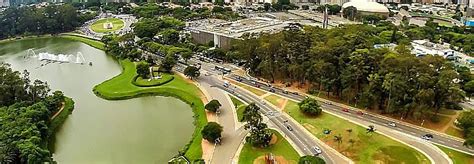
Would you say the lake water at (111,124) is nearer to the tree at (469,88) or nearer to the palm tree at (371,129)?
the palm tree at (371,129)

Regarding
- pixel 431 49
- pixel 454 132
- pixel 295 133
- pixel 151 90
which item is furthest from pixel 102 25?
pixel 454 132

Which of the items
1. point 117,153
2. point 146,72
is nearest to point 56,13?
point 146,72

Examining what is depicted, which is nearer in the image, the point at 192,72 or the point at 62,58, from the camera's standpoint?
the point at 192,72

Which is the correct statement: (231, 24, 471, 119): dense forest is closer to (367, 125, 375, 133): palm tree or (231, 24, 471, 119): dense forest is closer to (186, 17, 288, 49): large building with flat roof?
(367, 125, 375, 133): palm tree

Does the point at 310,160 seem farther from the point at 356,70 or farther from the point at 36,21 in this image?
the point at 36,21

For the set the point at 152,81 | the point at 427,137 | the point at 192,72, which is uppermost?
the point at 192,72

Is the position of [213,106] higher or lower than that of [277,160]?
higher

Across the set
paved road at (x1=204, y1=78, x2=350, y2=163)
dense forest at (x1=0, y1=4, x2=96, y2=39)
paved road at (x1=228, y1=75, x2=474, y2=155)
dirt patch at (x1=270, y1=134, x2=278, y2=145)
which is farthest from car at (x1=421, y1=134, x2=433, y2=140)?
dense forest at (x1=0, y1=4, x2=96, y2=39)

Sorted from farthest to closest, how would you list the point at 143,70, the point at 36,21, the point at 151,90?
the point at 36,21, the point at 143,70, the point at 151,90
